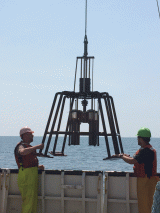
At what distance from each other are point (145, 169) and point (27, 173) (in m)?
2.70

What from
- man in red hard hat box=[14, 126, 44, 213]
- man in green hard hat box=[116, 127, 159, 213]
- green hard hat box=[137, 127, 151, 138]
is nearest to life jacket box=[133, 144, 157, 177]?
man in green hard hat box=[116, 127, 159, 213]

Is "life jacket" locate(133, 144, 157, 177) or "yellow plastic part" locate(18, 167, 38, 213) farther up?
"life jacket" locate(133, 144, 157, 177)

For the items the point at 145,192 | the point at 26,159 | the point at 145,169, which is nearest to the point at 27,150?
the point at 26,159

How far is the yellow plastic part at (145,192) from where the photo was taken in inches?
281

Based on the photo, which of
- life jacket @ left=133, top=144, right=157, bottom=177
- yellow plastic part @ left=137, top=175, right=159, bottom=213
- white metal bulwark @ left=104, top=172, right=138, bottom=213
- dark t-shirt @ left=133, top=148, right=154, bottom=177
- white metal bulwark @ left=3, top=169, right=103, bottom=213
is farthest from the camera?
white metal bulwark @ left=3, top=169, right=103, bottom=213

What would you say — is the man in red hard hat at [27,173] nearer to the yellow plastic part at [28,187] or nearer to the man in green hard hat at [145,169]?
the yellow plastic part at [28,187]

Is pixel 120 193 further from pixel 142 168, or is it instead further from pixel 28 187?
pixel 28 187

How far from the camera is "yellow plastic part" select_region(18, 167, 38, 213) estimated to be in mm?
7574

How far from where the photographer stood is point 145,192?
7227mm

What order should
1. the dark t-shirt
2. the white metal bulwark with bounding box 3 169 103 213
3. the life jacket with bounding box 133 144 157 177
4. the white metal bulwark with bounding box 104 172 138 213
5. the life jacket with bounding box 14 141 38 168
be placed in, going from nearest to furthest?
1. the dark t-shirt
2. the life jacket with bounding box 133 144 157 177
3. the life jacket with bounding box 14 141 38 168
4. the white metal bulwark with bounding box 104 172 138 213
5. the white metal bulwark with bounding box 3 169 103 213

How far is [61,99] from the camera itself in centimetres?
1723

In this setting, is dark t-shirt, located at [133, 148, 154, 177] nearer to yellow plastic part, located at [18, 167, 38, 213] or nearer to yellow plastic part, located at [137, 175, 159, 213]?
yellow plastic part, located at [137, 175, 159, 213]

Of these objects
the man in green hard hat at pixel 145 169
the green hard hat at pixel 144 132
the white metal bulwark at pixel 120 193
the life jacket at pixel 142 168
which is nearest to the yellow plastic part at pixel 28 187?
the white metal bulwark at pixel 120 193

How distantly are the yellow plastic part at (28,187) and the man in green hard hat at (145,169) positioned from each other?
2099mm
